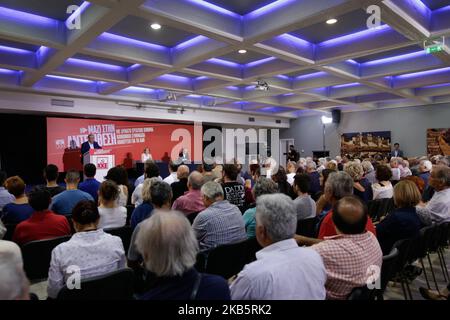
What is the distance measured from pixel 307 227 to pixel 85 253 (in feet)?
6.82

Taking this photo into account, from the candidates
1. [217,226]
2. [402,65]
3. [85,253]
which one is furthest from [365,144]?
[85,253]

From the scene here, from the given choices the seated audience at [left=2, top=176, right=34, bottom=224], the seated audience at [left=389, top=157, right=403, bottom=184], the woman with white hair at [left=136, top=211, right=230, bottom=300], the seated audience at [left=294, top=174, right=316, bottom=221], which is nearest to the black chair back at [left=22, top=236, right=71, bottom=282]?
the seated audience at [left=2, top=176, right=34, bottom=224]

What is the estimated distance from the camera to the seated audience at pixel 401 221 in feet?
8.21

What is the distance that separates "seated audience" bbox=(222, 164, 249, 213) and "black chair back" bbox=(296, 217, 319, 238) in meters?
0.93

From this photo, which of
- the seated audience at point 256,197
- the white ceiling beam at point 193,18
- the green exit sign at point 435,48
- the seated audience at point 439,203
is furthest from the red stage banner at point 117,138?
the seated audience at point 439,203

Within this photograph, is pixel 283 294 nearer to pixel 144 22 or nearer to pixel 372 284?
pixel 372 284

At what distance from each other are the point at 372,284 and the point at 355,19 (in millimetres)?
4170

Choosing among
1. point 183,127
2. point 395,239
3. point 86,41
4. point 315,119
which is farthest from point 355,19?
point 315,119

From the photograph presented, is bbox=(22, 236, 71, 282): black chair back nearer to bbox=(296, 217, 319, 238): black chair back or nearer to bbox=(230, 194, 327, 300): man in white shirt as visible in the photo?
bbox=(230, 194, 327, 300): man in white shirt

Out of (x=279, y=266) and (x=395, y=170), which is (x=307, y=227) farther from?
(x=395, y=170)

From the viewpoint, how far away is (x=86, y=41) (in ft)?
14.8

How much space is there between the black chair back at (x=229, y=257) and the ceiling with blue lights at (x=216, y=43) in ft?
8.98

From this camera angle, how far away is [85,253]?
6.04ft

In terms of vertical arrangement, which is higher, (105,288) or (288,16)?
(288,16)
